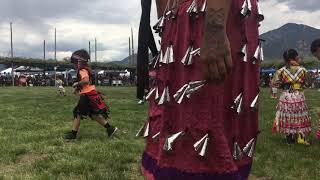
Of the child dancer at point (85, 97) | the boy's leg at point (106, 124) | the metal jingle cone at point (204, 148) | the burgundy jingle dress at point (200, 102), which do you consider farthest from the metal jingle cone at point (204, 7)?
the boy's leg at point (106, 124)

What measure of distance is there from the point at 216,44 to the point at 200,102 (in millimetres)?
342

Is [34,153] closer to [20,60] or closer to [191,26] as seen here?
[191,26]

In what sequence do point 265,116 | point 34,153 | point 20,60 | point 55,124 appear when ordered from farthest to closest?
1. point 20,60
2. point 265,116
3. point 55,124
4. point 34,153

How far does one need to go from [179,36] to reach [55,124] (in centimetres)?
936

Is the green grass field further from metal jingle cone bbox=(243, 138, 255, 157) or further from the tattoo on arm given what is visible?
the tattoo on arm

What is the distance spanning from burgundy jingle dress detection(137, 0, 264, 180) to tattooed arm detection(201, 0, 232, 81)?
13 cm

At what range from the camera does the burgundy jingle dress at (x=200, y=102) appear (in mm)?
2789

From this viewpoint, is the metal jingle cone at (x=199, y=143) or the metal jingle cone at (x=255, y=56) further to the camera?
the metal jingle cone at (x=255, y=56)

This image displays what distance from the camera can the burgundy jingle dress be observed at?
2.79m

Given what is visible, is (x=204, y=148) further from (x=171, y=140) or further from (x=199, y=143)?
(x=171, y=140)

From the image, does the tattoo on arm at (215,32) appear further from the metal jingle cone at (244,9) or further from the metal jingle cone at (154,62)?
the metal jingle cone at (154,62)

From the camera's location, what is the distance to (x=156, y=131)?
3.06m

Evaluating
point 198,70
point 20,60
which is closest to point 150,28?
point 198,70

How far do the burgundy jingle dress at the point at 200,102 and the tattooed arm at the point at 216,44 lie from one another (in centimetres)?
13
